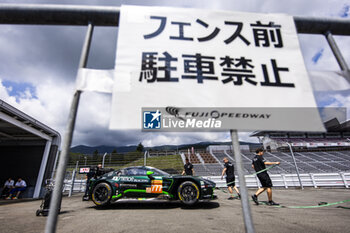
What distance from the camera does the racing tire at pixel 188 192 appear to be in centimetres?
460

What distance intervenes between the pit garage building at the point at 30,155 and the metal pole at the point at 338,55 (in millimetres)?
13861

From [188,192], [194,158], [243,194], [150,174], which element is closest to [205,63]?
[243,194]

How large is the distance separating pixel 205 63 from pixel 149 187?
176 inches

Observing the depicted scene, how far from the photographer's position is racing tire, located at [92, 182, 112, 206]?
484 centimetres

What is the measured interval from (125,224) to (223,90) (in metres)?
3.03

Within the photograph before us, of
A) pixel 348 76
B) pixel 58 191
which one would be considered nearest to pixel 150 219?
pixel 58 191

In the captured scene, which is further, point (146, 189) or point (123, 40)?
point (146, 189)

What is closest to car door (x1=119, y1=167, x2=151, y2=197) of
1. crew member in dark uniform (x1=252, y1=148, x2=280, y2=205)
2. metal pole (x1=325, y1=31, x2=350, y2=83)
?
crew member in dark uniform (x1=252, y1=148, x2=280, y2=205)

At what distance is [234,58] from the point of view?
135cm

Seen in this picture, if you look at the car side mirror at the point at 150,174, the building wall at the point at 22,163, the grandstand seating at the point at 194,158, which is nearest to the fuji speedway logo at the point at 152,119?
the car side mirror at the point at 150,174

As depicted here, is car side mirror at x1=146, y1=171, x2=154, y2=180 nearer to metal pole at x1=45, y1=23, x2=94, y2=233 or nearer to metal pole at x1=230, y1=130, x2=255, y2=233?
metal pole at x1=45, y1=23, x2=94, y2=233

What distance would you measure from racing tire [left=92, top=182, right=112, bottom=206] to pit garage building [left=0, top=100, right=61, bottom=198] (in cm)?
889

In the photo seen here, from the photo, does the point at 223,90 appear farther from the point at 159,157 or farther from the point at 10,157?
the point at 159,157

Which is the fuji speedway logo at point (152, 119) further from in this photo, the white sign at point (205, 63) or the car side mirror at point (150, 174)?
the car side mirror at point (150, 174)
